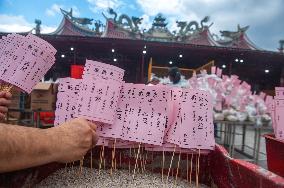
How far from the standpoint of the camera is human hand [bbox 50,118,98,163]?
3.10 feet

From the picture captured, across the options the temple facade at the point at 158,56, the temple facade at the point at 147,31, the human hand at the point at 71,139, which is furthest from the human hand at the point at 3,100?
the temple facade at the point at 147,31

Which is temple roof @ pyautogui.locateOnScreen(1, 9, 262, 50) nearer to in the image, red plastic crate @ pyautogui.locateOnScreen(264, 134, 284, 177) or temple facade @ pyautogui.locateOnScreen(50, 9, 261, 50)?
temple facade @ pyautogui.locateOnScreen(50, 9, 261, 50)

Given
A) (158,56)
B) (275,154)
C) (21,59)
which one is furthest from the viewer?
(158,56)

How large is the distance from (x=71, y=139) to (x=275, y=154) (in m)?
1.34

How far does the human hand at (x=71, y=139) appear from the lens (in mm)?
943

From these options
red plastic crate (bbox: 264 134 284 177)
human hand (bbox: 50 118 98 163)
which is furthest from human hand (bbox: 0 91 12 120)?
red plastic crate (bbox: 264 134 284 177)

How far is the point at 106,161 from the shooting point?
1498mm

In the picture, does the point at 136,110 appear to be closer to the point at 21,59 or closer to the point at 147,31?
the point at 21,59

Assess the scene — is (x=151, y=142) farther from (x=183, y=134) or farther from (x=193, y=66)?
(x=193, y=66)

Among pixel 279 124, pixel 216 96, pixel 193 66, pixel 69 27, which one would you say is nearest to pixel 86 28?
pixel 69 27

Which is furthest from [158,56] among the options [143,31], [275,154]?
[275,154]

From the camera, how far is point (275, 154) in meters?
1.84

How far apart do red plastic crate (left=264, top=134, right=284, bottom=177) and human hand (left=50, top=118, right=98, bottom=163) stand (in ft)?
3.81

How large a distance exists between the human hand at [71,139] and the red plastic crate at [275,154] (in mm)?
1161
